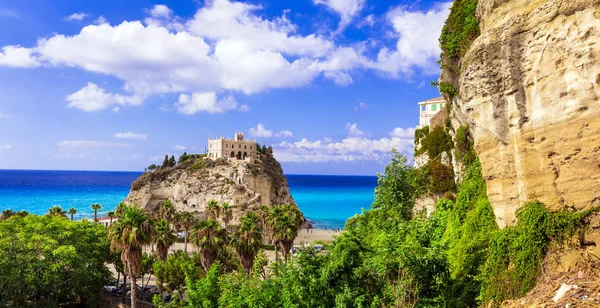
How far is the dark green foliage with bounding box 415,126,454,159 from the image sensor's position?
124 feet

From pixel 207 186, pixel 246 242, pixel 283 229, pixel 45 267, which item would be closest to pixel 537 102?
pixel 246 242

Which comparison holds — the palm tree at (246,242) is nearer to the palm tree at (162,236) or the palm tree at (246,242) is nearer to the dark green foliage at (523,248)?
the palm tree at (162,236)

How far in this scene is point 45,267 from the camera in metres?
28.8

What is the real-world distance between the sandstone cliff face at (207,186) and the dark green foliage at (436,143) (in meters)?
62.4

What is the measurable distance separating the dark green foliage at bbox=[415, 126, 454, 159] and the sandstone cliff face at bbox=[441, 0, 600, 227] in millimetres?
20162

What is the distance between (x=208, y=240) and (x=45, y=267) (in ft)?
38.3

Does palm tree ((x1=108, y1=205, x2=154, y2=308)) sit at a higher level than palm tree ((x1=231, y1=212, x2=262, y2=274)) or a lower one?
higher

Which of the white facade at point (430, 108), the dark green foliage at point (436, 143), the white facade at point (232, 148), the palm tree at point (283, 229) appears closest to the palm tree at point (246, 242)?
the palm tree at point (283, 229)

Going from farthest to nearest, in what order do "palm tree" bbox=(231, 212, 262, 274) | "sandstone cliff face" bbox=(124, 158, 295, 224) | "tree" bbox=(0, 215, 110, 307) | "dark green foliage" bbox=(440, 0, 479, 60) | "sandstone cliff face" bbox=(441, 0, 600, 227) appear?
"sandstone cliff face" bbox=(124, 158, 295, 224), "palm tree" bbox=(231, 212, 262, 274), "tree" bbox=(0, 215, 110, 307), "dark green foliage" bbox=(440, 0, 479, 60), "sandstone cliff face" bbox=(441, 0, 600, 227)

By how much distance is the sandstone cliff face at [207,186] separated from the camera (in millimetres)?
99312

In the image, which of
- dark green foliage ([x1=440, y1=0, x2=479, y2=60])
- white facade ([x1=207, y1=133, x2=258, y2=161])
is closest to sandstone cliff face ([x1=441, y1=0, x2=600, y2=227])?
dark green foliage ([x1=440, y1=0, x2=479, y2=60])

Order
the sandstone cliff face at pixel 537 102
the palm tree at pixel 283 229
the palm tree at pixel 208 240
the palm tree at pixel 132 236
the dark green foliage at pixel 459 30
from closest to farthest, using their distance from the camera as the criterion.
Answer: the sandstone cliff face at pixel 537 102, the dark green foliage at pixel 459 30, the palm tree at pixel 132 236, the palm tree at pixel 208 240, the palm tree at pixel 283 229

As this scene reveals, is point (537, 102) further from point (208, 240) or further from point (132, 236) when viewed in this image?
point (208, 240)

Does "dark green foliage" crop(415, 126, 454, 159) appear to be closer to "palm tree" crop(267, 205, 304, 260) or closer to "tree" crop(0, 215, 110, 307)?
"palm tree" crop(267, 205, 304, 260)
